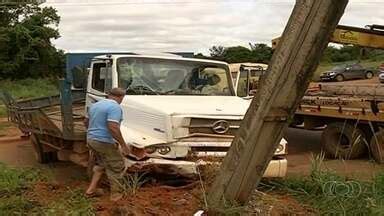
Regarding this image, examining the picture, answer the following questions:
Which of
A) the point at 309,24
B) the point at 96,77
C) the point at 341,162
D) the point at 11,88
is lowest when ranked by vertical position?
the point at 11,88

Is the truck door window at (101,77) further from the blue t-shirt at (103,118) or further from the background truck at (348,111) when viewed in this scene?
the background truck at (348,111)

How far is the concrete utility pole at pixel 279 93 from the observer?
16.7 ft

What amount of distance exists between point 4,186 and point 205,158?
2.66 meters

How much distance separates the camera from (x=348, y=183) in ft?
22.6

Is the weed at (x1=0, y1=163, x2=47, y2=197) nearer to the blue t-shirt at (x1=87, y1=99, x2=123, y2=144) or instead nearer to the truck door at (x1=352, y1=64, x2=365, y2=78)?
the blue t-shirt at (x1=87, y1=99, x2=123, y2=144)

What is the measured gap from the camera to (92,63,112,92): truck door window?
32.2 ft

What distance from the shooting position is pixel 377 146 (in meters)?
12.2

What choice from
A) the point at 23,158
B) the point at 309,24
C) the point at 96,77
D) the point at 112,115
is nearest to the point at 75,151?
the point at 96,77

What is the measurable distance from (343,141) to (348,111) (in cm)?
79

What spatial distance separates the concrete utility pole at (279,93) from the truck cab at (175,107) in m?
2.37

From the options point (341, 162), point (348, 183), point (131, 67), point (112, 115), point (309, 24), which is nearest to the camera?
point (309, 24)

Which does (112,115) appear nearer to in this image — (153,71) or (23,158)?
(153,71)

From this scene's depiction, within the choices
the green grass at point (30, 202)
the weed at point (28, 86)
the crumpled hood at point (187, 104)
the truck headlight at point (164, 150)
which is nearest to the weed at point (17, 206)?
the green grass at point (30, 202)

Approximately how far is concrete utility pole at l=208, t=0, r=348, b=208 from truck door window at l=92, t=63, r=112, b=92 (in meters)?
4.43
